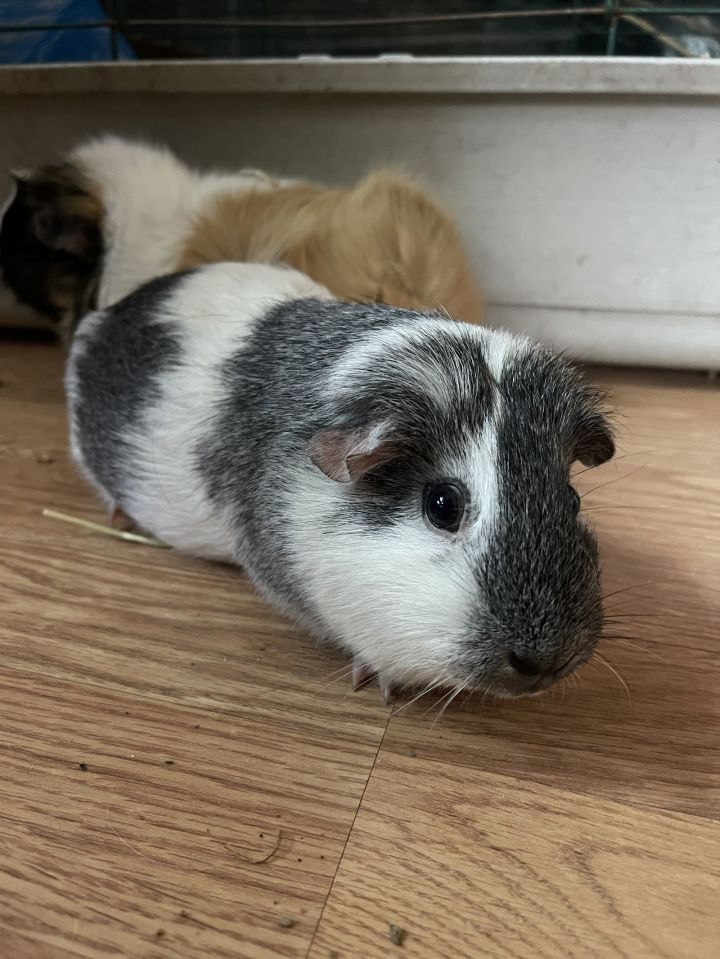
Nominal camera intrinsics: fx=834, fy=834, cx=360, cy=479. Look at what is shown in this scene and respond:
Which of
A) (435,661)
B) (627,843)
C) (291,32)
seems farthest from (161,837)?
(291,32)

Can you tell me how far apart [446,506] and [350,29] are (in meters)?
2.64

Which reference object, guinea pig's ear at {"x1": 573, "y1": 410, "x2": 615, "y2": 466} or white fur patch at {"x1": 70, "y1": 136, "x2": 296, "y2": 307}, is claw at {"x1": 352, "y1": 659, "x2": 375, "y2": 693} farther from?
white fur patch at {"x1": 70, "y1": 136, "x2": 296, "y2": 307}

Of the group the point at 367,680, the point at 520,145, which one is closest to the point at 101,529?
the point at 367,680

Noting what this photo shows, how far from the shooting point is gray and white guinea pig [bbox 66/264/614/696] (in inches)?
38.9

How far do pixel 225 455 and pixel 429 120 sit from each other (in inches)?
54.1

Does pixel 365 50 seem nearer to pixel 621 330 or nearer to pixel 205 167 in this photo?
pixel 205 167

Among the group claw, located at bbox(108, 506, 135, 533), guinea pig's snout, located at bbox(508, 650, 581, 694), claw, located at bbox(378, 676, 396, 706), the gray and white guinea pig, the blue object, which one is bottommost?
claw, located at bbox(108, 506, 135, 533)

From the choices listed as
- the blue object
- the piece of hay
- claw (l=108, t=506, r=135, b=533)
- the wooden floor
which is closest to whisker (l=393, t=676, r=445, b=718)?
the wooden floor

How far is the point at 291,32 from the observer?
3055 mm

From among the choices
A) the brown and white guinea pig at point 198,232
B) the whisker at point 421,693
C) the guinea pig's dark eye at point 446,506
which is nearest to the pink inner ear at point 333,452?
the guinea pig's dark eye at point 446,506

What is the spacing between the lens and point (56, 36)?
267 cm

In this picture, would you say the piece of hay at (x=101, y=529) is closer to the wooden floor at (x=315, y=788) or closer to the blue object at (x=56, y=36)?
the wooden floor at (x=315, y=788)

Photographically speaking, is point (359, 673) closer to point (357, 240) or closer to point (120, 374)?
point (120, 374)

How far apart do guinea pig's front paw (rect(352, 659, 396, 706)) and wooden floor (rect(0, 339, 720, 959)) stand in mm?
18
